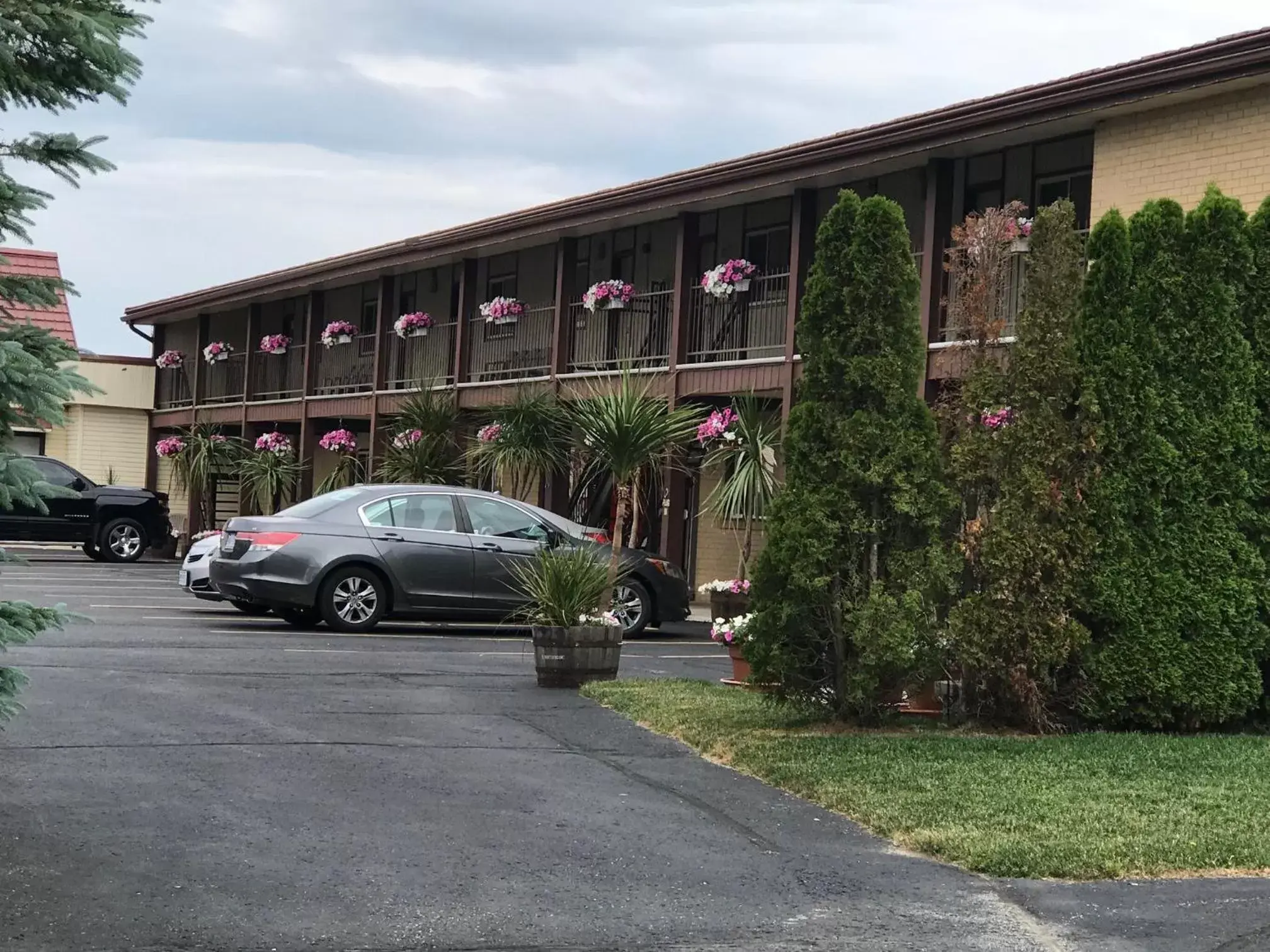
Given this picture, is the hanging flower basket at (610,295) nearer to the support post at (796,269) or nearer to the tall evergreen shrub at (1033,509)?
the support post at (796,269)

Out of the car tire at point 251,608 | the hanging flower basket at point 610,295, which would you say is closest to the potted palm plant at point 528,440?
the hanging flower basket at point 610,295

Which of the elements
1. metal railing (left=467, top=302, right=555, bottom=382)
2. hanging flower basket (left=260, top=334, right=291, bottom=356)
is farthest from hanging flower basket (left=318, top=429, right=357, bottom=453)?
hanging flower basket (left=260, top=334, right=291, bottom=356)

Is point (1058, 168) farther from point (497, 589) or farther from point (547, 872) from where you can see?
point (547, 872)

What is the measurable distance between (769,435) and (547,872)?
10.6 meters

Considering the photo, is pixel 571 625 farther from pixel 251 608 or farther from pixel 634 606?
pixel 251 608

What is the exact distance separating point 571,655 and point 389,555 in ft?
15.8

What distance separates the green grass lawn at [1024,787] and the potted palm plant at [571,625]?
1460 mm

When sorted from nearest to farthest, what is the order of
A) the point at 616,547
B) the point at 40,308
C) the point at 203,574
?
the point at 40,308
the point at 616,547
the point at 203,574

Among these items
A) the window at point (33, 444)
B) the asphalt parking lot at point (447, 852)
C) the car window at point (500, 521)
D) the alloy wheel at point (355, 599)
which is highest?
the window at point (33, 444)

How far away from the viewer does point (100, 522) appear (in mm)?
28359

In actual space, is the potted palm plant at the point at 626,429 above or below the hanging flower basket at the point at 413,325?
below

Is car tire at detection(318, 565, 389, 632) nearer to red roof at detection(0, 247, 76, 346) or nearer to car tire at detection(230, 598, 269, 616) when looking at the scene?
car tire at detection(230, 598, 269, 616)

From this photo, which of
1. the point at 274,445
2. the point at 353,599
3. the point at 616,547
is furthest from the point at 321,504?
the point at 274,445

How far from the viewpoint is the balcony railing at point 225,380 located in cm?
3419
